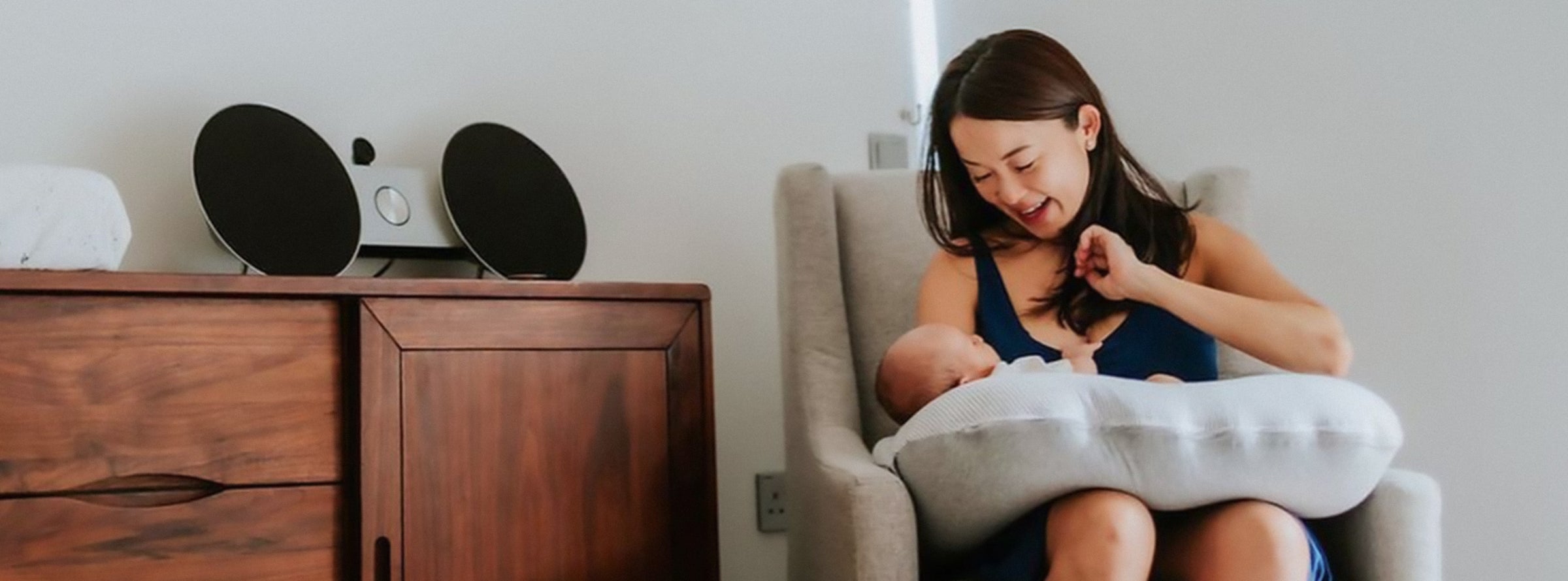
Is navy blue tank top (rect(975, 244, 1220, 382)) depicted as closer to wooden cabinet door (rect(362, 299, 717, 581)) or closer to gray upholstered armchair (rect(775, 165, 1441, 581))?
gray upholstered armchair (rect(775, 165, 1441, 581))

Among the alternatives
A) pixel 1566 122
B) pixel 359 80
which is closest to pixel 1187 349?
pixel 1566 122

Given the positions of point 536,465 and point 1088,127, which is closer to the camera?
point 1088,127

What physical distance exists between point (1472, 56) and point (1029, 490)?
2.65 feet

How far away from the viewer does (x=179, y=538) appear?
1.53 m

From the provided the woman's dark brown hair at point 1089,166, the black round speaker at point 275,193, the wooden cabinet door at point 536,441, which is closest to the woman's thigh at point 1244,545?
the woman's dark brown hair at point 1089,166

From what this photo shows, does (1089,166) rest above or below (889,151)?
below

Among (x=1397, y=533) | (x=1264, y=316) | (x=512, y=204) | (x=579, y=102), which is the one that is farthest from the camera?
(x=579, y=102)

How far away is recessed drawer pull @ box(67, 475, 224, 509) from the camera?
4.94 ft

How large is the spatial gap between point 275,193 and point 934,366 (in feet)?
3.09

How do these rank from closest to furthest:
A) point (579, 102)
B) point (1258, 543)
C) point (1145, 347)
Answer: point (1258, 543) < point (1145, 347) < point (579, 102)

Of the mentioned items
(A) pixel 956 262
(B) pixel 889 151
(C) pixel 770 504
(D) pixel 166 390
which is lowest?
(C) pixel 770 504

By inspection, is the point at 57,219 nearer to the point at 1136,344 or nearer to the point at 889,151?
the point at 1136,344

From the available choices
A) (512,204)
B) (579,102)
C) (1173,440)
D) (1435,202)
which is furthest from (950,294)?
(579,102)

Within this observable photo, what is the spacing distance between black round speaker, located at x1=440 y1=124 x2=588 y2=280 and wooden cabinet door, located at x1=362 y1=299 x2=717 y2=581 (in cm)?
28
